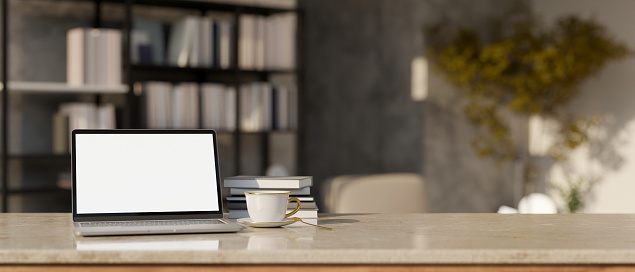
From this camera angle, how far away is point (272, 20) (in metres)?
4.23

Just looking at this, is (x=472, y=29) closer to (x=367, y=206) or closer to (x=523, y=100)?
(x=523, y=100)

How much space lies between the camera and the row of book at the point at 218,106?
12.6 feet

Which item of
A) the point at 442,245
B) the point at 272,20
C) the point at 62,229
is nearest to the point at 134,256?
the point at 62,229

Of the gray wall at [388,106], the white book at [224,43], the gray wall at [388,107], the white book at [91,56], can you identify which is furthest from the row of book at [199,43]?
the gray wall at [388,107]

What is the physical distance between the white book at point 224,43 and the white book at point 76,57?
791 millimetres

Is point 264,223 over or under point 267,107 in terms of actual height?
under

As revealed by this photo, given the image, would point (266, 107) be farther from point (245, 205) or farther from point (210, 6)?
point (245, 205)

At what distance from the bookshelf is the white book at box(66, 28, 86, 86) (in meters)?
0.06

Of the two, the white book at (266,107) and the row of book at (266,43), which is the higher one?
the row of book at (266,43)

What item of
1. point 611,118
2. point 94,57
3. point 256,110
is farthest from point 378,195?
point 611,118

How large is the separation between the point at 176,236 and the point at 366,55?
4238 mm

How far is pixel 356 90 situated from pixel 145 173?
13.4ft

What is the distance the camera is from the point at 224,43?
4.07m

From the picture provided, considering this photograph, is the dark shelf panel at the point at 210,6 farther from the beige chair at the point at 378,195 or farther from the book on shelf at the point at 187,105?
the beige chair at the point at 378,195
